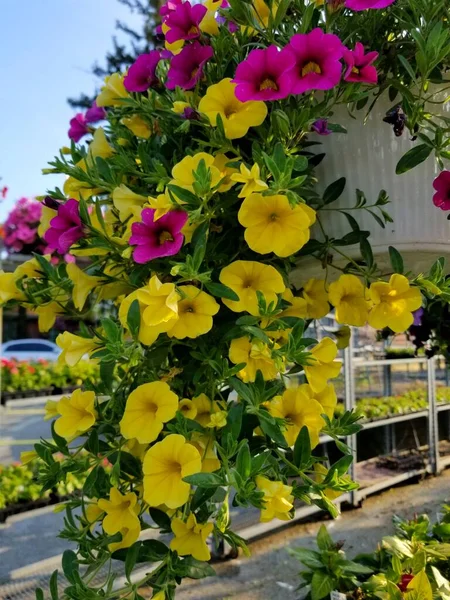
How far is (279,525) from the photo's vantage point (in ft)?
11.1

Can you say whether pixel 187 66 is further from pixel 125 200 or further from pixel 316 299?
pixel 316 299

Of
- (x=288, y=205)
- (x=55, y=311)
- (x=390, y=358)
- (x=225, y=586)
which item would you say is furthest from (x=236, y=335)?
(x=390, y=358)

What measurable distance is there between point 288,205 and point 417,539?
4.09 ft

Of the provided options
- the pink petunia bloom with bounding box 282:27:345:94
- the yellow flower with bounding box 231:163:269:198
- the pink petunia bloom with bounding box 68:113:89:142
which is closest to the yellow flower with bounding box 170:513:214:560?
the yellow flower with bounding box 231:163:269:198

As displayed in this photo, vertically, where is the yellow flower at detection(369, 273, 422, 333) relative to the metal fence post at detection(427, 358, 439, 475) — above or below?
above

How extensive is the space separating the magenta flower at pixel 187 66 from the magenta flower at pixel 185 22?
1 centimetres

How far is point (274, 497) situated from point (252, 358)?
0.14 metres

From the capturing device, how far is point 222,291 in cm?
51

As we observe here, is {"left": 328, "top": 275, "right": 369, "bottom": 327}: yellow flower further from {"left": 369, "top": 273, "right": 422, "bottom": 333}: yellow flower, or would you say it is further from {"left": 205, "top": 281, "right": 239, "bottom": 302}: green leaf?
{"left": 205, "top": 281, "right": 239, "bottom": 302}: green leaf

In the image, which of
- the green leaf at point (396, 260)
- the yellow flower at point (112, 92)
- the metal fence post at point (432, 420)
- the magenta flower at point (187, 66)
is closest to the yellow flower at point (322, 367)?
the green leaf at point (396, 260)

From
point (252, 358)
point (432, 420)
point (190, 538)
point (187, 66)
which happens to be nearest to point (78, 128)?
point (187, 66)

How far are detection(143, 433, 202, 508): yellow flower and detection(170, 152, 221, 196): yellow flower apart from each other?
0.24 m

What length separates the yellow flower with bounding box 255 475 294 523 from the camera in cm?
49

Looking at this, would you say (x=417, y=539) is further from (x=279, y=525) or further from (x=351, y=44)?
(x=279, y=525)
